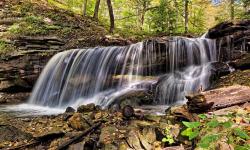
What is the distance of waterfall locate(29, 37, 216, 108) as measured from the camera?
11844 millimetres

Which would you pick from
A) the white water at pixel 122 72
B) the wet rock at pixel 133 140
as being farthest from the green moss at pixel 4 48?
the wet rock at pixel 133 140

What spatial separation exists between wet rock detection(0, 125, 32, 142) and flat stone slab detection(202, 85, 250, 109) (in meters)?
4.19

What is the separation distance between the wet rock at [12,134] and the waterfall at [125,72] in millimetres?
4299

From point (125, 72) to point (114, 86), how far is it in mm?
807

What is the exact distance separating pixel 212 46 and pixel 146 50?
2.75 m

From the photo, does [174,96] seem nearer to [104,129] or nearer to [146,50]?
[146,50]

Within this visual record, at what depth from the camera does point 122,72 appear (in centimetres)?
1294

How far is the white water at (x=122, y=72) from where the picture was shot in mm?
11773

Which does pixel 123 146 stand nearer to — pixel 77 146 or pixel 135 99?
pixel 77 146

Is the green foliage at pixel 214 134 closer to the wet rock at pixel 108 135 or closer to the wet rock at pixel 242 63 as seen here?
the wet rock at pixel 108 135

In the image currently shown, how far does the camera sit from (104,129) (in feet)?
20.8

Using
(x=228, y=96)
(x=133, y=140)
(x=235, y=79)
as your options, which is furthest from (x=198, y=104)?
(x=235, y=79)

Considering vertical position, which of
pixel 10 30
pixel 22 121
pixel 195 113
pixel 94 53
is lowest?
pixel 22 121

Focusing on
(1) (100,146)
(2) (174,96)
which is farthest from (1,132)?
(2) (174,96)
